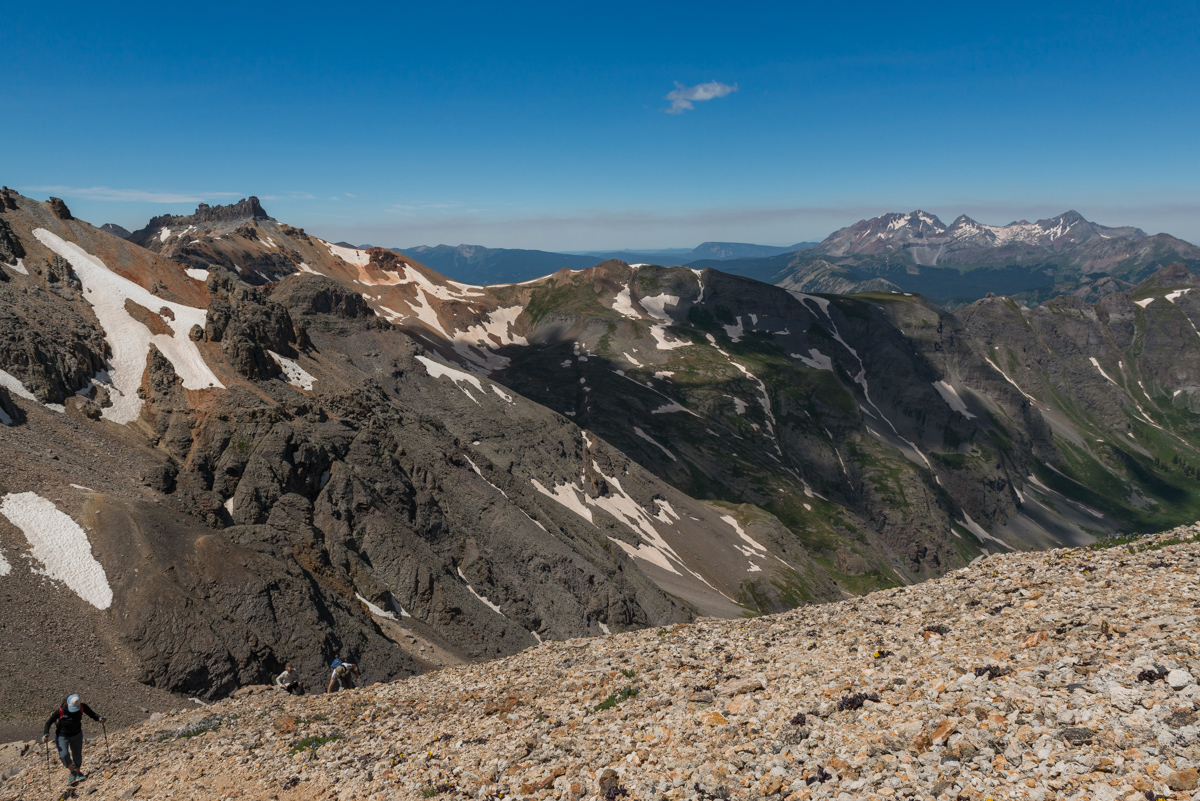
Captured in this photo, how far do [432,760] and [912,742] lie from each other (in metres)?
13.5

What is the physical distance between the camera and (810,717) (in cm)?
1605

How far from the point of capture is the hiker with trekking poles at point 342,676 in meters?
31.6

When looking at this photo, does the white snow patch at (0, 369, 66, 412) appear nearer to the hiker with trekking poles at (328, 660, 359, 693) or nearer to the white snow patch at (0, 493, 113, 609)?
the white snow patch at (0, 493, 113, 609)

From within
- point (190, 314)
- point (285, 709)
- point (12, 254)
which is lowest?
point (285, 709)

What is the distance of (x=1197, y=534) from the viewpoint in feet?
85.4

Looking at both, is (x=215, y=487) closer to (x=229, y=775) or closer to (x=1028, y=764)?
(x=229, y=775)

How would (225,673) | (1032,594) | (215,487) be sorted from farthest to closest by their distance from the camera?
(215,487)
(225,673)
(1032,594)

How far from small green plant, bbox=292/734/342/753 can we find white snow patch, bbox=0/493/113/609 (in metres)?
24.0

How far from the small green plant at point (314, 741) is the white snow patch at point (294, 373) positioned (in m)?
56.2

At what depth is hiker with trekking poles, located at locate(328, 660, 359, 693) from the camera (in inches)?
1244

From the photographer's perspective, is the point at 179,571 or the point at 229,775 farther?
the point at 179,571

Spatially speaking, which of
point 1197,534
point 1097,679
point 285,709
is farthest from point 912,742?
point 285,709

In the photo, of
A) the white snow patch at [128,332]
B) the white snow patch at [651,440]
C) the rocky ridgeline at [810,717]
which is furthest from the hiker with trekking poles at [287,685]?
the white snow patch at [651,440]

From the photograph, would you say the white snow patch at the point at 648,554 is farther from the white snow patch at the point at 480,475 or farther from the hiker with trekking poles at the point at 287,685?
the hiker with trekking poles at the point at 287,685
